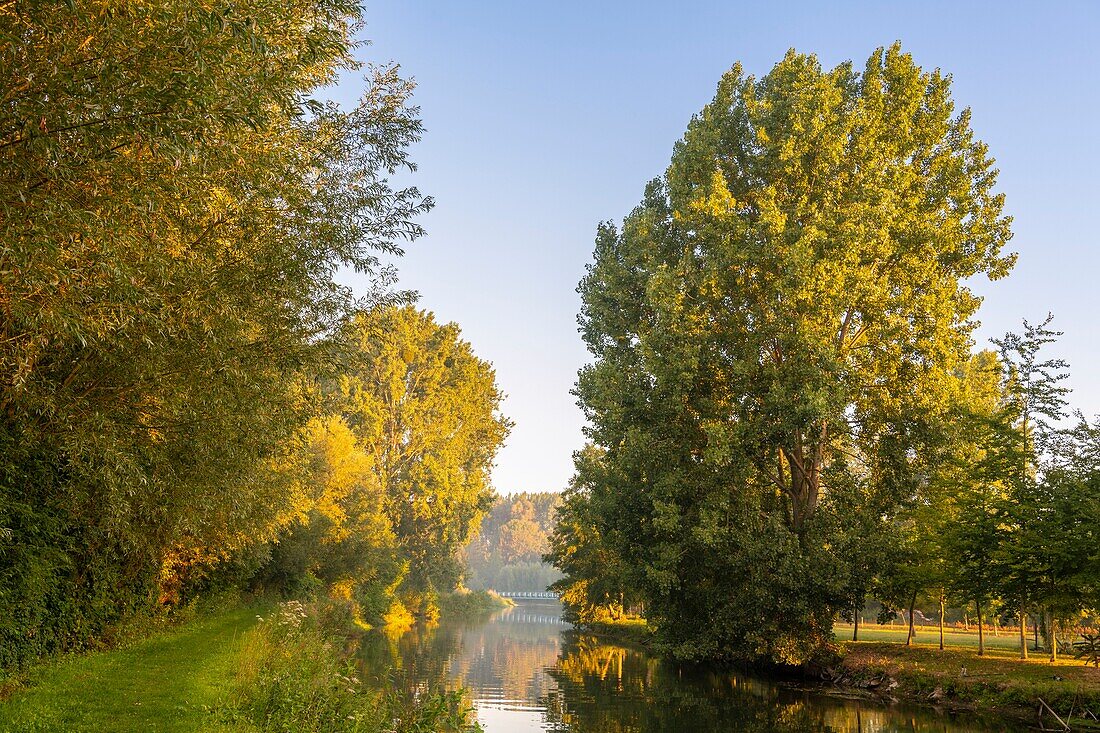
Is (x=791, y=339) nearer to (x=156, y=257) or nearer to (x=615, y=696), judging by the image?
(x=615, y=696)

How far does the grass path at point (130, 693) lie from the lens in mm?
11911

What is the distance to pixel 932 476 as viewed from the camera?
32562mm

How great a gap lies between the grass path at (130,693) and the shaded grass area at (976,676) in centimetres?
2325

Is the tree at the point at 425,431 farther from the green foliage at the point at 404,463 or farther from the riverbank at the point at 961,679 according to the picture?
the riverbank at the point at 961,679

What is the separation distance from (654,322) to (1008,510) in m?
18.3

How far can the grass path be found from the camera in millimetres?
11911

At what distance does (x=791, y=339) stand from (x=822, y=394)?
9.35 feet

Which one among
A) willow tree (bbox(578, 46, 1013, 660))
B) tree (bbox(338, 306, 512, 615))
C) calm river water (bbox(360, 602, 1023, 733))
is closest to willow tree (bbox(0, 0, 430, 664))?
calm river water (bbox(360, 602, 1023, 733))

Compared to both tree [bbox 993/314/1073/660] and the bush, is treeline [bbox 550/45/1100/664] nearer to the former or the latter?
tree [bbox 993/314/1073/660]

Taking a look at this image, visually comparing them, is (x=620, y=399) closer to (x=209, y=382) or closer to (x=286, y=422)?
(x=286, y=422)

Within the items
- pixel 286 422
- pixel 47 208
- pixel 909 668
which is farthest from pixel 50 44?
pixel 909 668

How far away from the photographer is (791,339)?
101ft

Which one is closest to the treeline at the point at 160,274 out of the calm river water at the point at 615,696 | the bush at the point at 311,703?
the bush at the point at 311,703

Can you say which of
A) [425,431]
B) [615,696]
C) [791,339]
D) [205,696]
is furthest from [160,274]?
[425,431]
